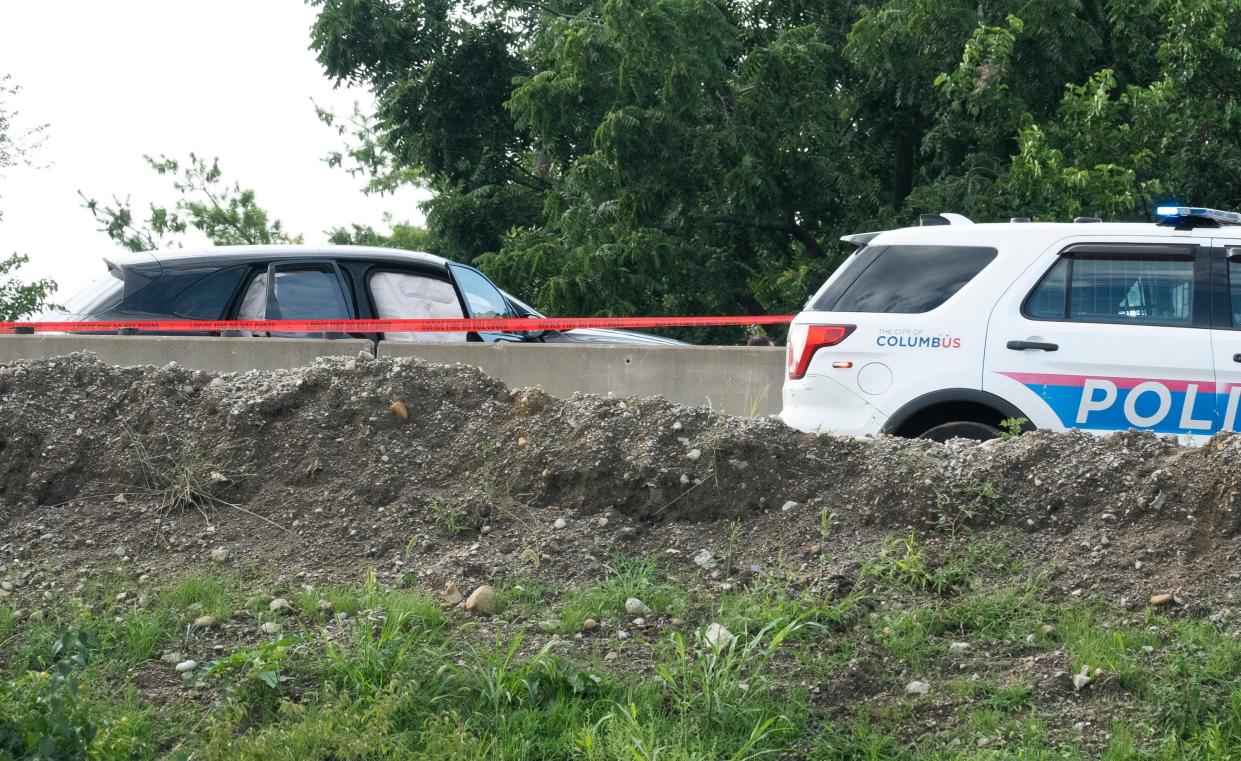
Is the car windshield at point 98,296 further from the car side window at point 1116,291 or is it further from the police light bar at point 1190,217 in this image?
the police light bar at point 1190,217

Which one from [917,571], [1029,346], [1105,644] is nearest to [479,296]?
[1029,346]

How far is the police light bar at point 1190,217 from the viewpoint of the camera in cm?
693

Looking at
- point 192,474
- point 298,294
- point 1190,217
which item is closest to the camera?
point 192,474

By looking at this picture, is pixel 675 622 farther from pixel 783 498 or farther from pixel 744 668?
pixel 783 498

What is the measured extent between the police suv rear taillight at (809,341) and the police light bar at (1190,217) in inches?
68.9

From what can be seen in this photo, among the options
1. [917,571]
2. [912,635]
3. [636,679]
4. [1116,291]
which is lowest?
[636,679]

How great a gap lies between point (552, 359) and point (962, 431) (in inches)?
135

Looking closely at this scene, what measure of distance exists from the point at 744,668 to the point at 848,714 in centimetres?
37

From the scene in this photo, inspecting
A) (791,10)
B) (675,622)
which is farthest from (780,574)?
(791,10)

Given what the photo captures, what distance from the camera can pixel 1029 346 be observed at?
675 centimetres

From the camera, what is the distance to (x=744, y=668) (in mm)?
4203

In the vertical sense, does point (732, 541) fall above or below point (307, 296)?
below

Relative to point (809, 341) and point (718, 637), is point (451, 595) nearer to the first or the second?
point (718, 637)

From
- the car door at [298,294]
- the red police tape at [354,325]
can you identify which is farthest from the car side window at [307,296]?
the red police tape at [354,325]
